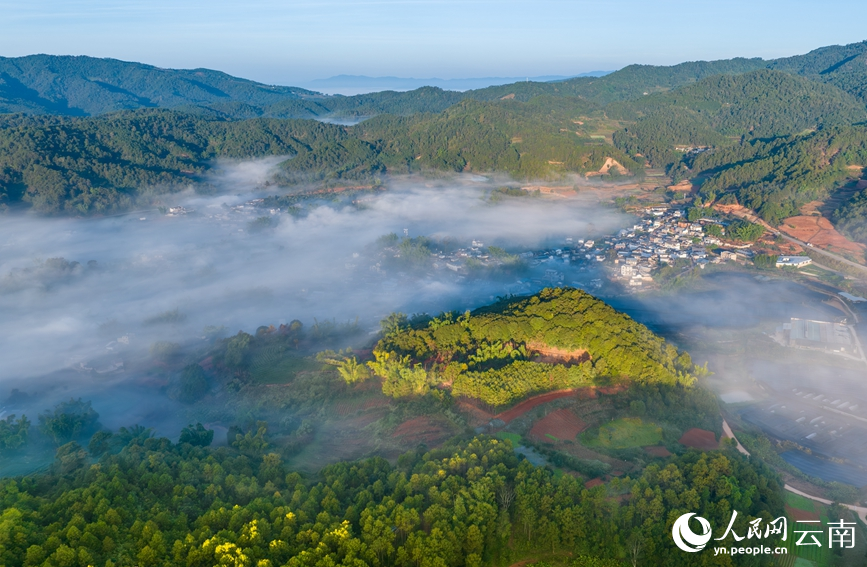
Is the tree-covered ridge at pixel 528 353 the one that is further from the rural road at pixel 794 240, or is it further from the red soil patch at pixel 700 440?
the rural road at pixel 794 240

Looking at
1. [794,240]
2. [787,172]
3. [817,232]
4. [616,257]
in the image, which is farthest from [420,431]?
[787,172]

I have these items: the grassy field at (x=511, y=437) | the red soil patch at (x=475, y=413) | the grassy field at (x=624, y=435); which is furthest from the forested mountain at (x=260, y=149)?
the grassy field at (x=624, y=435)

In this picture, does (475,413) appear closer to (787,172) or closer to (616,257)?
(616,257)

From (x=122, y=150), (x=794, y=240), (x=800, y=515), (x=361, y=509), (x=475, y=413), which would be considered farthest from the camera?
(x=122, y=150)

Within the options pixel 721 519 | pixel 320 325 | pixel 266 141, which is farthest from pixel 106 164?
pixel 721 519

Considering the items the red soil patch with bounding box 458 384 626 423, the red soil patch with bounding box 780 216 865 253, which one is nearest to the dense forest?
the red soil patch with bounding box 780 216 865 253

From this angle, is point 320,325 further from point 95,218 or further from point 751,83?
point 751,83
